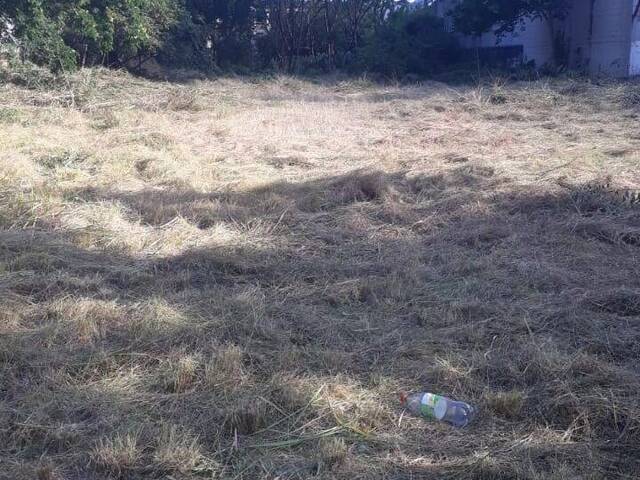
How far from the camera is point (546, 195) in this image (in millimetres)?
7320

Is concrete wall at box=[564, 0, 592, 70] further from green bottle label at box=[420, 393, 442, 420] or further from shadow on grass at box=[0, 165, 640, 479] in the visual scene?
green bottle label at box=[420, 393, 442, 420]

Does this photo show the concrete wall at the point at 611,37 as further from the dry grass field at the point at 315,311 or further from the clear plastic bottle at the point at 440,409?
the clear plastic bottle at the point at 440,409

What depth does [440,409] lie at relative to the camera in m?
3.47

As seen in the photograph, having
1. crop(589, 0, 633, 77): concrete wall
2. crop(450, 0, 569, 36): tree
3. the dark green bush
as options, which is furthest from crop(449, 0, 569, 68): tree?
the dark green bush

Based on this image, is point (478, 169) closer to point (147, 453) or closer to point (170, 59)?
point (147, 453)

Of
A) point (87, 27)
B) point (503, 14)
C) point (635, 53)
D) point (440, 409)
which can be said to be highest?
point (503, 14)

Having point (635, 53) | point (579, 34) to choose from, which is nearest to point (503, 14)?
point (579, 34)

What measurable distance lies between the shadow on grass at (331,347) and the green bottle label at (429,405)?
0.10 metres

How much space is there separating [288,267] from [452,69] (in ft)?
65.8

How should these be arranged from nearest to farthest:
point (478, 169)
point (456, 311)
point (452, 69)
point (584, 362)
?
point (584, 362) < point (456, 311) < point (478, 169) < point (452, 69)

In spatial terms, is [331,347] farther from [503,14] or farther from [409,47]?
[409,47]

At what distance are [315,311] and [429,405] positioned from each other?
1.44 metres

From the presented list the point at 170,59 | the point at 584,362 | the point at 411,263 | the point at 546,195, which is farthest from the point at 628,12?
the point at 584,362

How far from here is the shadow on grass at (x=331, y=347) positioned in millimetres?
3160
